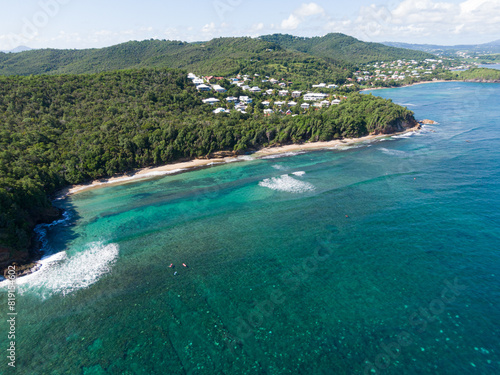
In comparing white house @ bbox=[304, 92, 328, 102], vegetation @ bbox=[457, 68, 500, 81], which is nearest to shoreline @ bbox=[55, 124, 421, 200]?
white house @ bbox=[304, 92, 328, 102]

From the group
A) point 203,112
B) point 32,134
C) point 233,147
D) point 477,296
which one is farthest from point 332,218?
point 32,134

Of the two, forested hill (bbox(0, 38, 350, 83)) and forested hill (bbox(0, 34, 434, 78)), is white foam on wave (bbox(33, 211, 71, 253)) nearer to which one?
forested hill (bbox(0, 38, 350, 83))

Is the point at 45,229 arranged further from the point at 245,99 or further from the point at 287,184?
the point at 245,99

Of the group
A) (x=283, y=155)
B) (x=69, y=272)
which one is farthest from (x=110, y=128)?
(x=283, y=155)

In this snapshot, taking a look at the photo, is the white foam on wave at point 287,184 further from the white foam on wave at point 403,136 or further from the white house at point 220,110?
the white foam on wave at point 403,136

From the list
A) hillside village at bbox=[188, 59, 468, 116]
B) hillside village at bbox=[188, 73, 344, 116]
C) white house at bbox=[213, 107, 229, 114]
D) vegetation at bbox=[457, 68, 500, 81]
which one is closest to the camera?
white house at bbox=[213, 107, 229, 114]

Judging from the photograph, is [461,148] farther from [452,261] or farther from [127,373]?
[127,373]
